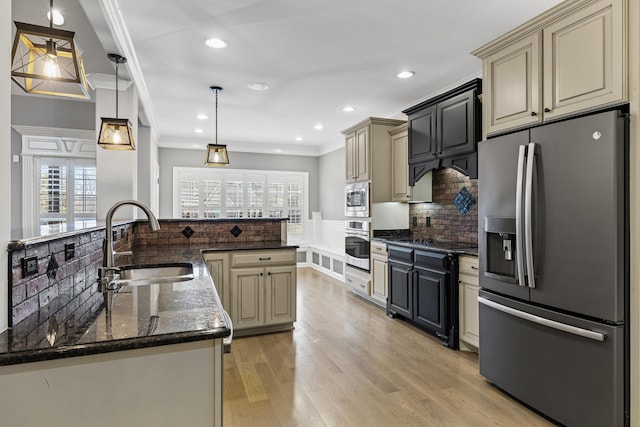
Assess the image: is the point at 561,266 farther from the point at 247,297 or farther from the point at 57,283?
the point at 247,297

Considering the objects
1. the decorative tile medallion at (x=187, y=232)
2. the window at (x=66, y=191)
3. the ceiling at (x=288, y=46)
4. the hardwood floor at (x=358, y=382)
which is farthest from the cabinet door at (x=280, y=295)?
the window at (x=66, y=191)

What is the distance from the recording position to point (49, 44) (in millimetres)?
1592

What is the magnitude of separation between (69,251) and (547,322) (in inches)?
96.1

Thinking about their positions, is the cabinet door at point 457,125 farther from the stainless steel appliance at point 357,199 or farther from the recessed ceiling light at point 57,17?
the recessed ceiling light at point 57,17

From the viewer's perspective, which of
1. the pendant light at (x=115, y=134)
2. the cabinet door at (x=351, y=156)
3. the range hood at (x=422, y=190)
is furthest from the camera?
the cabinet door at (x=351, y=156)

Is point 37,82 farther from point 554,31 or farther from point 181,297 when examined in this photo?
point 554,31

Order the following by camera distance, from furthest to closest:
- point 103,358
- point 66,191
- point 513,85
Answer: point 66,191
point 513,85
point 103,358

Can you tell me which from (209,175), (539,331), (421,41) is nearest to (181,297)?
(539,331)

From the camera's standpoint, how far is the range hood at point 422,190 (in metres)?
4.33

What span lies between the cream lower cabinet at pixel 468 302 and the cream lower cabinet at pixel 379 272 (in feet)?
4.00

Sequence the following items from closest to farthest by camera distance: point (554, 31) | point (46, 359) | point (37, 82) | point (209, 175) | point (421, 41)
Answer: point (46, 359)
point (37, 82)
point (554, 31)
point (421, 41)
point (209, 175)

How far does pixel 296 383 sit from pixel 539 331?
5.31 ft

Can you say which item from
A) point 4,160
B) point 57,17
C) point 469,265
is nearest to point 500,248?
point 469,265

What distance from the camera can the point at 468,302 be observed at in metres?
3.10
